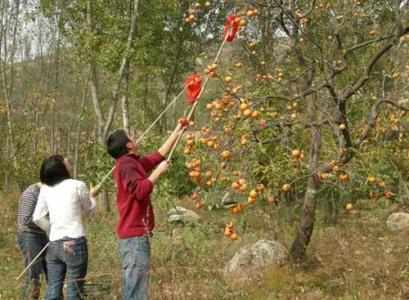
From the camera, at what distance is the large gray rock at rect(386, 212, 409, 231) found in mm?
8289

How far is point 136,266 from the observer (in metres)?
3.49

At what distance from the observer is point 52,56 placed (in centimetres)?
1656

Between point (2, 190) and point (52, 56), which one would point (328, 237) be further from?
point (52, 56)

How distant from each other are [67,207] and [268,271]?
99.2 inches

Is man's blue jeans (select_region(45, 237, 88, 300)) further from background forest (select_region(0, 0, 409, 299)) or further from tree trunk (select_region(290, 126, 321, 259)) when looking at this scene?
tree trunk (select_region(290, 126, 321, 259))

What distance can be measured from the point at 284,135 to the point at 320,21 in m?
3.60

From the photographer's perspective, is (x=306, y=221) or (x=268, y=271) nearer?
(x=268, y=271)

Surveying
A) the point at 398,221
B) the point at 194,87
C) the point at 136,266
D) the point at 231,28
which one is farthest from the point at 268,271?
the point at 398,221

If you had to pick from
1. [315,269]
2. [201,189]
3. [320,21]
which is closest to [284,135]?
[201,189]

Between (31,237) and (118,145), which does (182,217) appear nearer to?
(31,237)

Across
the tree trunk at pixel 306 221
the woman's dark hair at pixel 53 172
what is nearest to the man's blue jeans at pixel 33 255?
the woman's dark hair at pixel 53 172

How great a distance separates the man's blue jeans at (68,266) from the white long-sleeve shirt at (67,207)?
6cm

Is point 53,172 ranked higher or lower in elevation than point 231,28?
lower

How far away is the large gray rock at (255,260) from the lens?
5504 mm
